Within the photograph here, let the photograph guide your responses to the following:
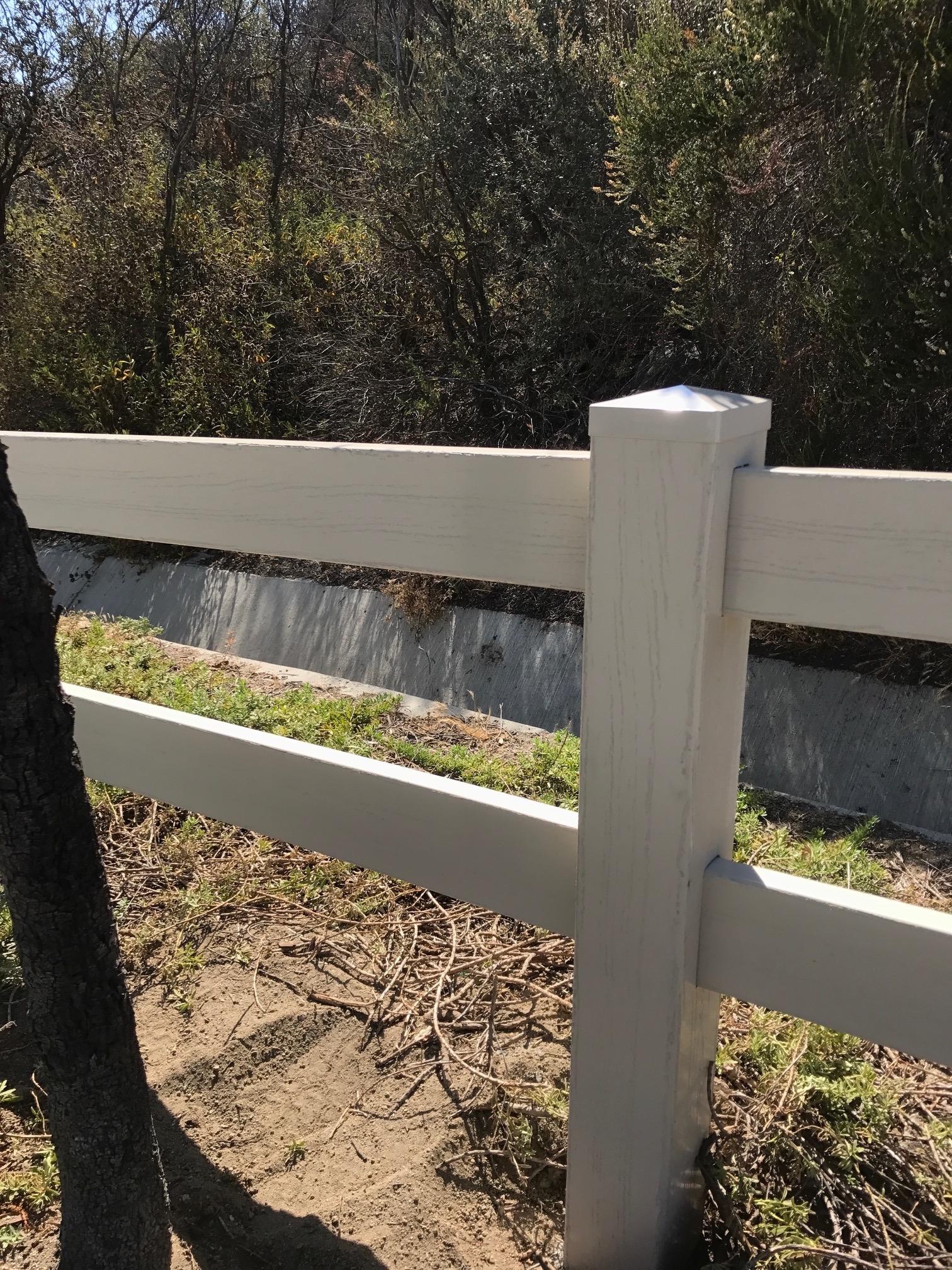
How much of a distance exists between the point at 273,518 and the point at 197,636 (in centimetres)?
629

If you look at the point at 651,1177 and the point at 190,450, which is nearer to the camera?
the point at 651,1177

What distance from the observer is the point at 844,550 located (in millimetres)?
1068

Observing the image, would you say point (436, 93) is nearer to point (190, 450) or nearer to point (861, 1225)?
point (190, 450)

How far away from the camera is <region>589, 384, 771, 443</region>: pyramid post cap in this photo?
1080 millimetres

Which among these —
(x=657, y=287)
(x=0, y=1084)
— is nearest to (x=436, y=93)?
(x=657, y=287)

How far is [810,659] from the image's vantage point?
536 cm

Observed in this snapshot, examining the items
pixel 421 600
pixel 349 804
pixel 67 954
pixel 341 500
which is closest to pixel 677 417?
pixel 341 500

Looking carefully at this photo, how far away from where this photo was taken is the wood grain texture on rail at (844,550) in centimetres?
102

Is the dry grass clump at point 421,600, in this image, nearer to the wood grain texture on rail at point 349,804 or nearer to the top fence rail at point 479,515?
the wood grain texture on rail at point 349,804

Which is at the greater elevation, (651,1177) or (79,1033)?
(79,1033)

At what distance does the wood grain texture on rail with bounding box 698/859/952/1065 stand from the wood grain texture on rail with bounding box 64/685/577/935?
24 centimetres

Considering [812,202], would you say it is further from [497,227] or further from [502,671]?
[502,671]

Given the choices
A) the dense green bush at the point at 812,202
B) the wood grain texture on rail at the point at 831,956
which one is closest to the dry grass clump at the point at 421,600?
the dense green bush at the point at 812,202

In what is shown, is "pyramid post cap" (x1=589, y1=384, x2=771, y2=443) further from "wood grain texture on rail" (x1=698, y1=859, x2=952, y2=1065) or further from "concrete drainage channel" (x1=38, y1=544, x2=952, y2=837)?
"concrete drainage channel" (x1=38, y1=544, x2=952, y2=837)
